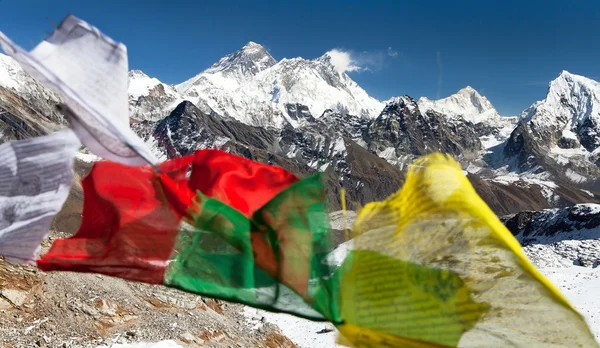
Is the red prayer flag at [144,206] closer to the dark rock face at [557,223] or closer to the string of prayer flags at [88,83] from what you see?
the string of prayer flags at [88,83]

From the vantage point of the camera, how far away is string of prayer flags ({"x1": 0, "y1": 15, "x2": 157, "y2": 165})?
4.35 m

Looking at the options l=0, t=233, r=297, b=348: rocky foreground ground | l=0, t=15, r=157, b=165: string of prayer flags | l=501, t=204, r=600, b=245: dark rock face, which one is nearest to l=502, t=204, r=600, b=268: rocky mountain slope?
l=501, t=204, r=600, b=245: dark rock face

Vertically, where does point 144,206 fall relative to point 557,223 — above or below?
below

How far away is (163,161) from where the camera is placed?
5.09 meters

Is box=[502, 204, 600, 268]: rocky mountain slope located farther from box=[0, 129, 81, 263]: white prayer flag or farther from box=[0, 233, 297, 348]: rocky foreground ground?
box=[0, 129, 81, 263]: white prayer flag

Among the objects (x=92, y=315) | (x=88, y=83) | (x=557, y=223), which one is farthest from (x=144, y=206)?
(x=557, y=223)

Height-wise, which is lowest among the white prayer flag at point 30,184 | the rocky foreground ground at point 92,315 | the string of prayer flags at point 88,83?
the rocky foreground ground at point 92,315

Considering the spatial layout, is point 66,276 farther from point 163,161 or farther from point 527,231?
point 527,231

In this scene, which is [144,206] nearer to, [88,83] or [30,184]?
[30,184]

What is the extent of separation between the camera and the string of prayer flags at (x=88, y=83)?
4352mm

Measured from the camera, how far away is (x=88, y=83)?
4602 millimetres

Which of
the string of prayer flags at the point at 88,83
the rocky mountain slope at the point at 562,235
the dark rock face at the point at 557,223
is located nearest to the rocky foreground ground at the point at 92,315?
the string of prayer flags at the point at 88,83

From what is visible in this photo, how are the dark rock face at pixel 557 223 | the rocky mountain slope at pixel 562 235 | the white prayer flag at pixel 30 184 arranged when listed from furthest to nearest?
1. the dark rock face at pixel 557 223
2. the rocky mountain slope at pixel 562 235
3. the white prayer flag at pixel 30 184

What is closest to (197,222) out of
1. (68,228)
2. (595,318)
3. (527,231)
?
(595,318)
